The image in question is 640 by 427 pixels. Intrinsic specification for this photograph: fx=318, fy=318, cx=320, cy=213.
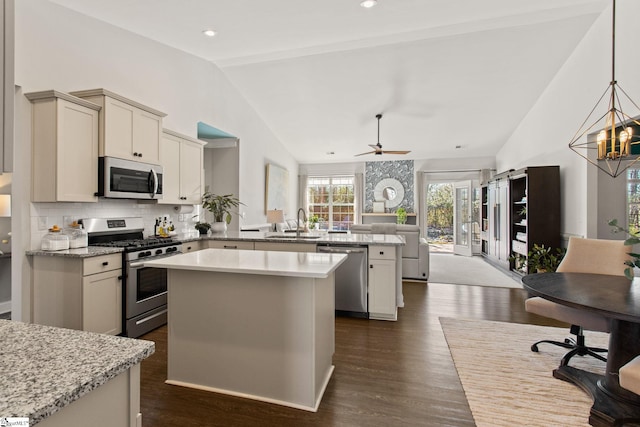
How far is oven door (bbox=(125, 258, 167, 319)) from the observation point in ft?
9.70

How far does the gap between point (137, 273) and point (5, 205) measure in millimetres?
1100

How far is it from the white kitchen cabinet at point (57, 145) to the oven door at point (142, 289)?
82 centimetres

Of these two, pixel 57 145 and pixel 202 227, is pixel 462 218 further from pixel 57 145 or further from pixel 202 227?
pixel 57 145

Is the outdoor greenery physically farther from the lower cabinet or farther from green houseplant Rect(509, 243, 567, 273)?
the lower cabinet

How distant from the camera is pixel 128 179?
325 cm

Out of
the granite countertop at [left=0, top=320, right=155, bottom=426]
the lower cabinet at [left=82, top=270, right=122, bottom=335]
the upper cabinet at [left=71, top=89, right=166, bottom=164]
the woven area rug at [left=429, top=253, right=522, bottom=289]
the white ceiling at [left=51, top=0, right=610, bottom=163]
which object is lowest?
the woven area rug at [left=429, top=253, right=522, bottom=289]

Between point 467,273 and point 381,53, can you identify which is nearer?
point 381,53

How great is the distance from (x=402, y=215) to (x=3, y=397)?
855 cm

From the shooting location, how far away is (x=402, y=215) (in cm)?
864

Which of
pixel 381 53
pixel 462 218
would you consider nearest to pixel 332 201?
pixel 462 218

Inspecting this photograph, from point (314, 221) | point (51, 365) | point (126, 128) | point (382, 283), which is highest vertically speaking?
point (126, 128)

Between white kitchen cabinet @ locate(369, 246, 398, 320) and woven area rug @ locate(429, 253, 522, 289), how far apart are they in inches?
86.1

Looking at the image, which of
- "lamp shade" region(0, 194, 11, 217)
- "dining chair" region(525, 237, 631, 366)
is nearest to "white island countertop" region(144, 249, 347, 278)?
"lamp shade" region(0, 194, 11, 217)

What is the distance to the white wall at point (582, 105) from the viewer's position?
11.6ft
